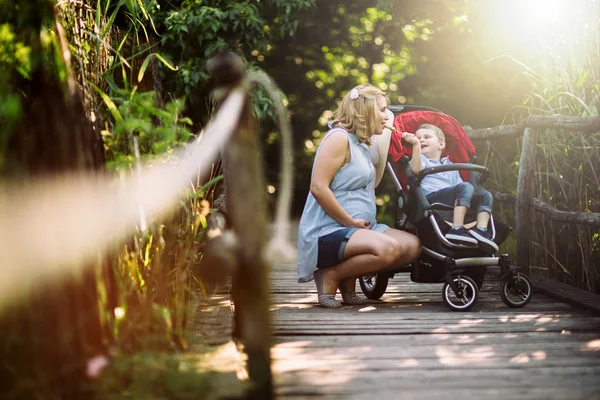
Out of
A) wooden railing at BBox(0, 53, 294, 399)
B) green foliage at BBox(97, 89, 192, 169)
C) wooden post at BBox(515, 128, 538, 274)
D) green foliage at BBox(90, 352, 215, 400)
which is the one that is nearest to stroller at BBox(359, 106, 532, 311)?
wooden post at BBox(515, 128, 538, 274)

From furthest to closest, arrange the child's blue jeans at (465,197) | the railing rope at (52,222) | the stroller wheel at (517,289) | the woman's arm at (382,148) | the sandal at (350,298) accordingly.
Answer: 1. the woman's arm at (382,148)
2. the sandal at (350,298)
3. the child's blue jeans at (465,197)
4. the stroller wheel at (517,289)
5. the railing rope at (52,222)

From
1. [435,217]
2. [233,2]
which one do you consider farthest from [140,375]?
[233,2]

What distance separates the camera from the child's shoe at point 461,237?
421cm

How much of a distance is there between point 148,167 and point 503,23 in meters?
5.23

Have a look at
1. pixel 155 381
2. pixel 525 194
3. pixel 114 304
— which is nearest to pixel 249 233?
pixel 155 381

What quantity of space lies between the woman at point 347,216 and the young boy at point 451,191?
0.88 feet

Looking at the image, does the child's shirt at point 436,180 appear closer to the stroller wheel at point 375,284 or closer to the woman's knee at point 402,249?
the woman's knee at point 402,249

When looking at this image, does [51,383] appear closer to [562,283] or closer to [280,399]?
[280,399]

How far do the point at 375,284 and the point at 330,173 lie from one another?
0.72 m

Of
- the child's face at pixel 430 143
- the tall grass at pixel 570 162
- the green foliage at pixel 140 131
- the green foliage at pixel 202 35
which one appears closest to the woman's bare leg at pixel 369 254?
the child's face at pixel 430 143

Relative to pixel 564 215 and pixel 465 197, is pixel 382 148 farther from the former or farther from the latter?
pixel 564 215

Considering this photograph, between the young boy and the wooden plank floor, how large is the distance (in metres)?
0.38

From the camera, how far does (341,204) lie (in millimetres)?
4453

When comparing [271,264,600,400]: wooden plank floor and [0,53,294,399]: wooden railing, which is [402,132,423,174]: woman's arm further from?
[0,53,294,399]: wooden railing
